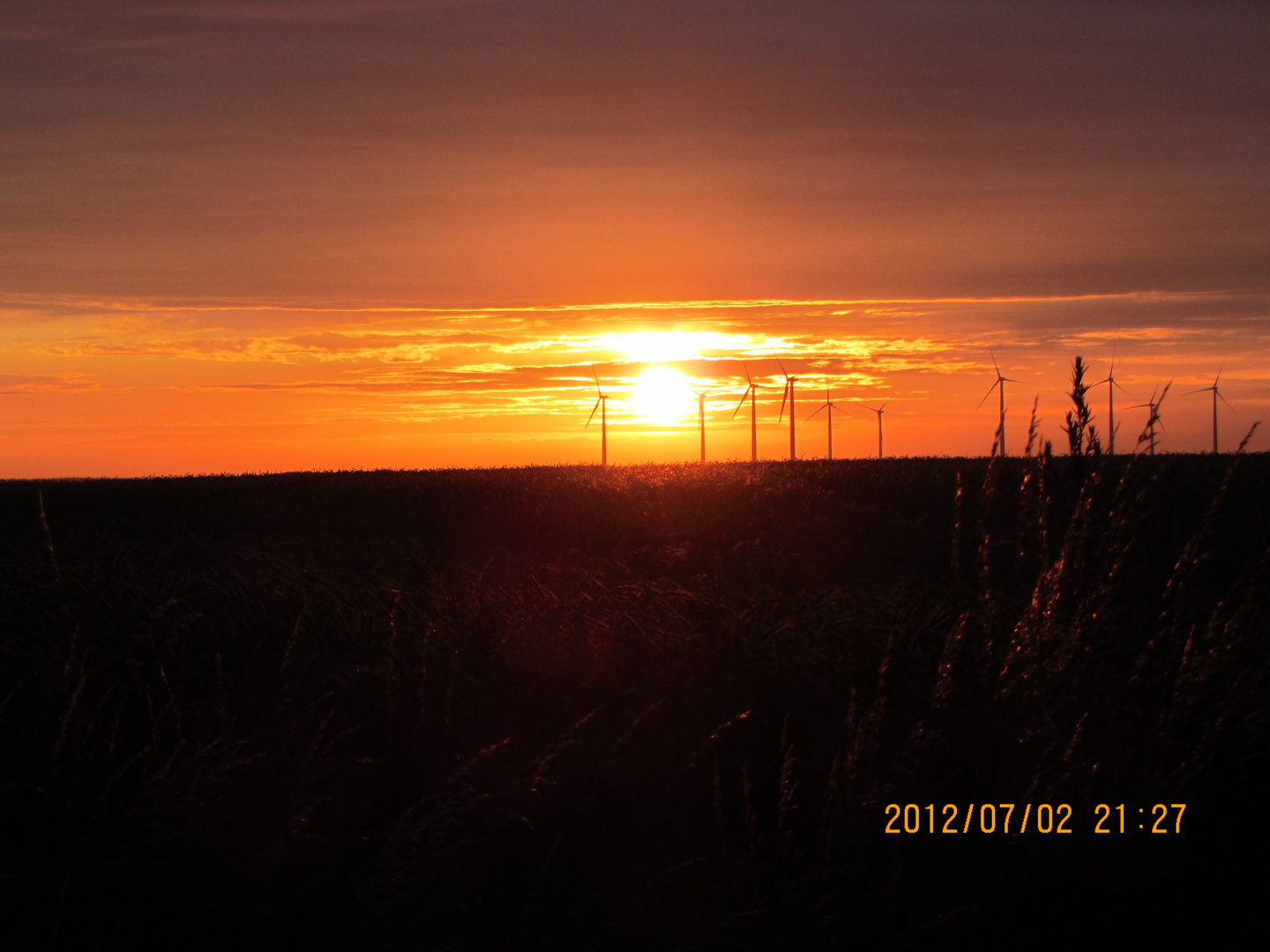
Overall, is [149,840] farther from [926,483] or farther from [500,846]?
[926,483]

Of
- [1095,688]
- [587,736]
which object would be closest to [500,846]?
[587,736]

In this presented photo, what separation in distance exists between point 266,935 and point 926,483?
85.8 ft

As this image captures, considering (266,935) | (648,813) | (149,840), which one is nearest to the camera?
(266,935)

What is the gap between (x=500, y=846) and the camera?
4.30 m

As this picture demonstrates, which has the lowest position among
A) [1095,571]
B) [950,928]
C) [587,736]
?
[950,928]

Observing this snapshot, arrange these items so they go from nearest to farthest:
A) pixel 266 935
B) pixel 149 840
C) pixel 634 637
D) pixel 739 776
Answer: pixel 266 935 < pixel 149 840 < pixel 739 776 < pixel 634 637
